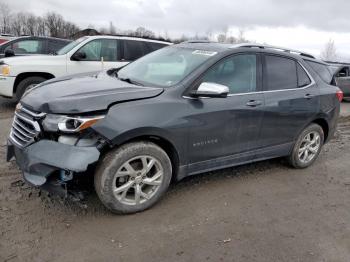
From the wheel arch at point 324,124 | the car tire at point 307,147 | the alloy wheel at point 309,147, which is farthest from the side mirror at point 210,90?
the wheel arch at point 324,124

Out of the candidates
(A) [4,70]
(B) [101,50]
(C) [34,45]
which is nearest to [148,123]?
(A) [4,70]

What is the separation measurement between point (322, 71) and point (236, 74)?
1818mm

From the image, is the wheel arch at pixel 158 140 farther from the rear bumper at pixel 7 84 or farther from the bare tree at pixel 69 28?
the bare tree at pixel 69 28

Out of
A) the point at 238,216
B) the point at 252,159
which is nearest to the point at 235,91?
the point at 252,159

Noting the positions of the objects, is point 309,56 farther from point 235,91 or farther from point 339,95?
point 235,91

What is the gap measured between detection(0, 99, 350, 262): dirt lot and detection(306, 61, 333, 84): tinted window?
64.6 inches

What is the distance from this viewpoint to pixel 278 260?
2.93m

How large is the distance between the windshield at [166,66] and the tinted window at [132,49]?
4.30 meters

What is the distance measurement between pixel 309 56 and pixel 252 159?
1944 millimetres

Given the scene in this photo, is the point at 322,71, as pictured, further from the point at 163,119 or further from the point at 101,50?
the point at 101,50

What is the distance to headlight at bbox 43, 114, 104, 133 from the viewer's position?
118 inches

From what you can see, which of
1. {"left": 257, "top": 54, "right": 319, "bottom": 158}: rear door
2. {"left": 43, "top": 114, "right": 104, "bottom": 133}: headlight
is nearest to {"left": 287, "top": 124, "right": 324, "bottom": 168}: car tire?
{"left": 257, "top": 54, "right": 319, "bottom": 158}: rear door

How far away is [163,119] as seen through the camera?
130 inches

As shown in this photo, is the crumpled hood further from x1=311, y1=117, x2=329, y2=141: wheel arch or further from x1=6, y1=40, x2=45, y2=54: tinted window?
x1=6, y1=40, x2=45, y2=54: tinted window
